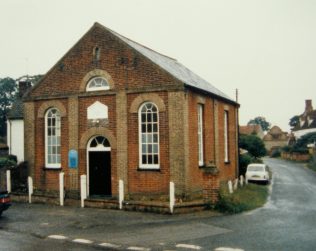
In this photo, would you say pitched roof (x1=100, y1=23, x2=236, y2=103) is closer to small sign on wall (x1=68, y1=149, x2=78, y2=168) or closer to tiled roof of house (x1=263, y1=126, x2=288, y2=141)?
small sign on wall (x1=68, y1=149, x2=78, y2=168)

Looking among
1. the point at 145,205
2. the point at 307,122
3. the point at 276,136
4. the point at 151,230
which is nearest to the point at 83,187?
the point at 145,205

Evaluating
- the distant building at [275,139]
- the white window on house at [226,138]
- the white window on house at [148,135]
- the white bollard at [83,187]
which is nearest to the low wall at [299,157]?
the white window on house at [226,138]

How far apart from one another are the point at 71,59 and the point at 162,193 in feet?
25.3

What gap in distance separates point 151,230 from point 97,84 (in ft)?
28.4

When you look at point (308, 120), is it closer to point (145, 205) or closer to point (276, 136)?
point (276, 136)

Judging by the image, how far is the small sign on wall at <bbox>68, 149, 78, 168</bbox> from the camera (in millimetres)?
17953

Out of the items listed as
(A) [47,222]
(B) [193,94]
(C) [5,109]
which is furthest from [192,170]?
(C) [5,109]

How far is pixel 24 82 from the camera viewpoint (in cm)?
3538

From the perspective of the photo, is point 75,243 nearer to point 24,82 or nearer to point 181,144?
point 181,144

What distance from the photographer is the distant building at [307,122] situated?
76.7m

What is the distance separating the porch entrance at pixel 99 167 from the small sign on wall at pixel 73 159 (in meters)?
0.59

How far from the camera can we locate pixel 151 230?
38.0 ft

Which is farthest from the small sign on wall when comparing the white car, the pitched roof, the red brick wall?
the white car

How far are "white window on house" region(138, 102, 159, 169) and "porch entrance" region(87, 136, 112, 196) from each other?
163cm
